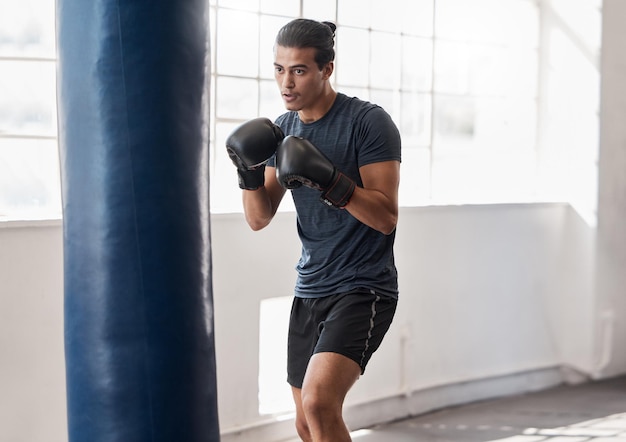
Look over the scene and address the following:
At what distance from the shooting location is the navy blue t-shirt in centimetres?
264

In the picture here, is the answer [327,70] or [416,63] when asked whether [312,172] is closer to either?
[327,70]

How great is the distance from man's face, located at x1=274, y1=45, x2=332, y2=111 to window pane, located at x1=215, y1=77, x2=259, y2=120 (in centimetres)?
133

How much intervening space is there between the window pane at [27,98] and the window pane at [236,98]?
741mm

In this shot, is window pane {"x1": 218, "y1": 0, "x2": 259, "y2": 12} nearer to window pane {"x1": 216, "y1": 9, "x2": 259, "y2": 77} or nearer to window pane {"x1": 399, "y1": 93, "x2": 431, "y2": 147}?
window pane {"x1": 216, "y1": 9, "x2": 259, "y2": 77}

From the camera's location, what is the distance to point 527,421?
14.7 feet

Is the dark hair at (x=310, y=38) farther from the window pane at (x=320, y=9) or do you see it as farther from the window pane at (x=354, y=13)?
the window pane at (x=354, y=13)

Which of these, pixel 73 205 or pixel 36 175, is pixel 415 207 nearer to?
pixel 36 175

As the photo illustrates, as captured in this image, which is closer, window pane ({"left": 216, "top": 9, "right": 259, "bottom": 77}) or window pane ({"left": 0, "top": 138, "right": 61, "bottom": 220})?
window pane ({"left": 0, "top": 138, "right": 61, "bottom": 220})

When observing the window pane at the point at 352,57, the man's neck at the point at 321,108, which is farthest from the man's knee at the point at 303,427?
the window pane at the point at 352,57

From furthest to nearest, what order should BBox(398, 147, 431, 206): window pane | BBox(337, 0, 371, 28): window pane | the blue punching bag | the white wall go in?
BBox(398, 147, 431, 206): window pane < BBox(337, 0, 371, 28): window pane < the white wall < the blue punching bag

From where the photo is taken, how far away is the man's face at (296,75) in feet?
8.64

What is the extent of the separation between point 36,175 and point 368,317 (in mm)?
1514

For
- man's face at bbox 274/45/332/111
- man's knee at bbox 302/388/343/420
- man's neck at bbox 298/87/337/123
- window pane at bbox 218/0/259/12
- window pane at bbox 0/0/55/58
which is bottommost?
man's knee at bbox 302/388/343/420

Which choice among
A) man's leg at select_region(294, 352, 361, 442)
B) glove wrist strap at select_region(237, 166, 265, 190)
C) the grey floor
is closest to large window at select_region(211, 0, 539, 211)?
the grey floor
